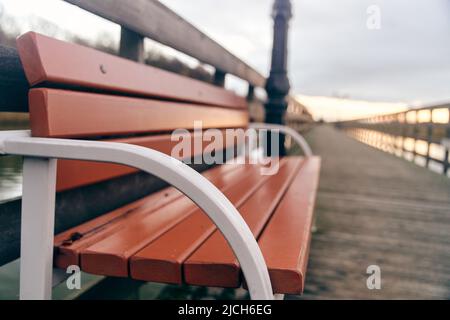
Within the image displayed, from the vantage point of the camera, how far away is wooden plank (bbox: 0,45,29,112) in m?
1.06

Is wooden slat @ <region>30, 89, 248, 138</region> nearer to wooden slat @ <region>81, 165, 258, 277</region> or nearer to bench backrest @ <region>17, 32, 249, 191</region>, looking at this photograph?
bench backrest @ <region>17, 32, 249, 191</region>

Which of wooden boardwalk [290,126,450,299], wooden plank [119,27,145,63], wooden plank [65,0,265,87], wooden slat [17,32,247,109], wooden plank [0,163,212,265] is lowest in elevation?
wooden boardwalk [290,126,450,299]

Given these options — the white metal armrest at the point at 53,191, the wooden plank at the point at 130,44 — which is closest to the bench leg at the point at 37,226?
the white metal armrest at the point at 53,191

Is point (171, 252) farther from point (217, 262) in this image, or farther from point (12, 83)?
point (12, 83)

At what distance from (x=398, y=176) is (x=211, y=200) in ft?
16.0

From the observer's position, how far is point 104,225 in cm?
129

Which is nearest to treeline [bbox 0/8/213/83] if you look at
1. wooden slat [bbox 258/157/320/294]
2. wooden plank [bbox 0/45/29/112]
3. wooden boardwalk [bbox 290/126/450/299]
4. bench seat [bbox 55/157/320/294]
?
wooden plank [bbox 0/45/29/112]

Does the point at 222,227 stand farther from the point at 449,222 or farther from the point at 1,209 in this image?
the point at 449,222

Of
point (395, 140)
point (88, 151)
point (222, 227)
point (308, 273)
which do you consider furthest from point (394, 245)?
point (395, 140)

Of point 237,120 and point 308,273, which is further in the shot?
point 237,120

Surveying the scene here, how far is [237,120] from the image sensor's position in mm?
3135

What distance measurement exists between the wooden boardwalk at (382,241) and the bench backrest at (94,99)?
940 mm

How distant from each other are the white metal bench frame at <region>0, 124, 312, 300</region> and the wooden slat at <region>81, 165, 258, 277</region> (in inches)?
4.3
